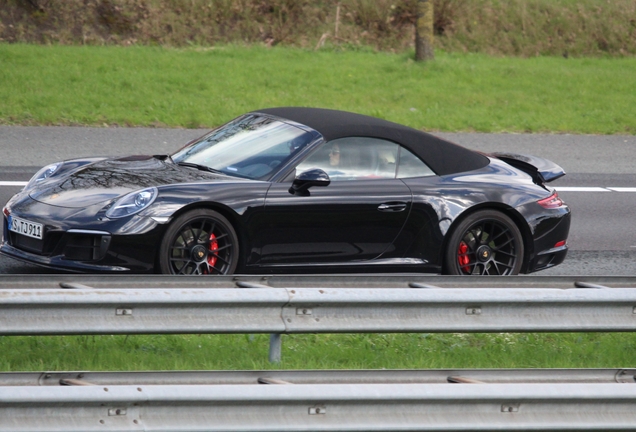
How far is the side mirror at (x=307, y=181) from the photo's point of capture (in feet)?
22.5

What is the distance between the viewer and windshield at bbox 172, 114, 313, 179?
283 inches

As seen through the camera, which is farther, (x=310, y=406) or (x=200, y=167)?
(x=200, y=167)

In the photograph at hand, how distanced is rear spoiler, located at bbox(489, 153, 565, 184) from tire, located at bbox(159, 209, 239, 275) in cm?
270

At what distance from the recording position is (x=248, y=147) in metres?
7.48

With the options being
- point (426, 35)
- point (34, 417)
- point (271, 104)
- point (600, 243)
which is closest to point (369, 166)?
point (600, 243)

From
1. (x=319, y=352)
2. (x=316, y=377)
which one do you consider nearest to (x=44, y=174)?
(x=319, y=352)

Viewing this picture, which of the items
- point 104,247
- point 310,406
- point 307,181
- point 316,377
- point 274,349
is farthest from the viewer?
point 307,181

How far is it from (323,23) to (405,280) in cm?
1827

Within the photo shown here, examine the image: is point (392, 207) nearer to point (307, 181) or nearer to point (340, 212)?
point (340, 212)

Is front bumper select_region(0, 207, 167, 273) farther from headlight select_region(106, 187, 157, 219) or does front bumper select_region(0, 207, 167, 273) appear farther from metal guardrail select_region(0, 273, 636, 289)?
metal guardrail select_region(0, 273, 636, 289)

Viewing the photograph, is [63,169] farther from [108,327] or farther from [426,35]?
[426,35]

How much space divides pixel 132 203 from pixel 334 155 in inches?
61.3

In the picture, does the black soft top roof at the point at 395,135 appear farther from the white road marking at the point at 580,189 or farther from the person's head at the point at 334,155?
the white road marking at the point at 580,189

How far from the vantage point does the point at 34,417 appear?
352cm
